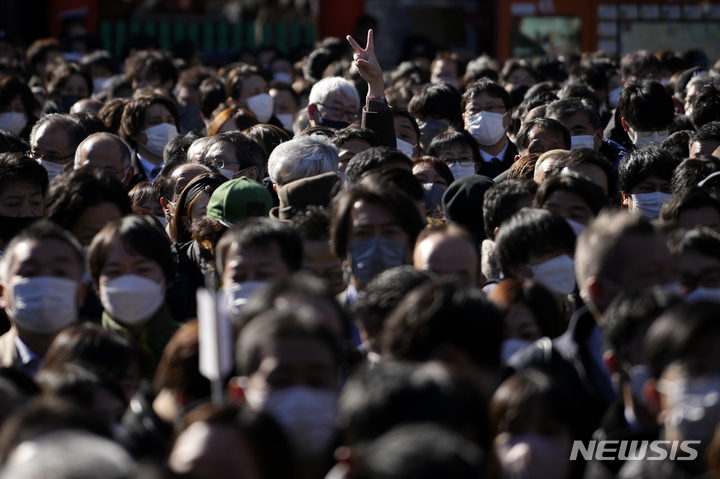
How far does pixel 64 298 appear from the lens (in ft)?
13.7

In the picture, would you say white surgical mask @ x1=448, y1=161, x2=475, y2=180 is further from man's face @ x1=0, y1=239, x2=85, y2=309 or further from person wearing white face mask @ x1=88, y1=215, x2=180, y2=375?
man's face @ x1=0, y1=239, x2=85, y2=309

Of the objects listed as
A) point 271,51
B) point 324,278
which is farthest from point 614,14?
point 324,278

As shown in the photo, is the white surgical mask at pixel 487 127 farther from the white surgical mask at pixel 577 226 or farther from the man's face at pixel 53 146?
the white surgical mask at pixel 577 226

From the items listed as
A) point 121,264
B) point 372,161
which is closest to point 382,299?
point 121,264

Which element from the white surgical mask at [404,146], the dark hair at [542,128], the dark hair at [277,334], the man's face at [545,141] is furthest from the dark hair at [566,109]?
the dark hair at [277,334]

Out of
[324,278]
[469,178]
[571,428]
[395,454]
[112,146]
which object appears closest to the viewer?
[395,454]

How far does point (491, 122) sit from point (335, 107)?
1.13 meters

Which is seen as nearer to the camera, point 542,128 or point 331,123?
point 542,128

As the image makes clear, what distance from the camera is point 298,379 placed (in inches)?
118

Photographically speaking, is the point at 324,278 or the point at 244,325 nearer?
→ the point at 244,325

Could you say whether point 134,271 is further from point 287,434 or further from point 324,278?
point 287,434

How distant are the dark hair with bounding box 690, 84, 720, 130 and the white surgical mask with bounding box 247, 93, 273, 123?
364 centimetres

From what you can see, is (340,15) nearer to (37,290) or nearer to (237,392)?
(37,290)

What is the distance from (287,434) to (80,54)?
13.6 metres
